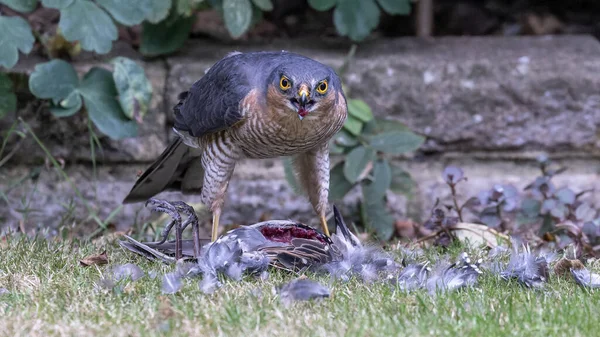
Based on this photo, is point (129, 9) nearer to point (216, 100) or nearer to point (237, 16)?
point (237, 16)

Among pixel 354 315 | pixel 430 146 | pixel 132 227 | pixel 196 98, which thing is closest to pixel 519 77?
pixel 430 146

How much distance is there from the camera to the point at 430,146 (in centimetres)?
532

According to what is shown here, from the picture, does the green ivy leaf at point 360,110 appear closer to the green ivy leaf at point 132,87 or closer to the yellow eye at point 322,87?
the green ivy leaf at point 132,87

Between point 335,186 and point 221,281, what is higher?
point 221,281

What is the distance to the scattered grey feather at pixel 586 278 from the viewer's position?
321cm

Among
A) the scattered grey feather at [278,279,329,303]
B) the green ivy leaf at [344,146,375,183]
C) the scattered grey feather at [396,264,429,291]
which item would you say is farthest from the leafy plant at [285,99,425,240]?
the scattered grey feather at [278,279,329,303]

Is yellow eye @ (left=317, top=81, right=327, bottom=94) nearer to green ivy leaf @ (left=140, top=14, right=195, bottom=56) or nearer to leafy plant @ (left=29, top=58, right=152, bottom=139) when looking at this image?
leafy plant @ (left=29, top=58, right=152, bottom=139)

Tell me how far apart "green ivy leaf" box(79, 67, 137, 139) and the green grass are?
1.47 metres

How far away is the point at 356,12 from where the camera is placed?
5.05 meters

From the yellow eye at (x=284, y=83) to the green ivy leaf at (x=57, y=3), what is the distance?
151 centimetres

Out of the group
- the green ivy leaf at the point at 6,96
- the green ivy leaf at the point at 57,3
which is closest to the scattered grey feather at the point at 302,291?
the green ivy leaf at the point at 57,3

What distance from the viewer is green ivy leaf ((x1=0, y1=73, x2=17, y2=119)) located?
4.72 m

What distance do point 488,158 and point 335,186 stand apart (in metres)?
1.03

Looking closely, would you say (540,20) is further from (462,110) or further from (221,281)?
(221,281)
